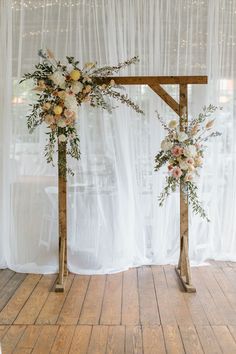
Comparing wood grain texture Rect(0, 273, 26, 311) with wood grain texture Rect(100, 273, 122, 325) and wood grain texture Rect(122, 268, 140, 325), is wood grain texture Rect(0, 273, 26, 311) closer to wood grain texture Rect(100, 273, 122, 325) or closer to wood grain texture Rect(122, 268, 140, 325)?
wood grain texture Rect(100, 273, 122, 325)

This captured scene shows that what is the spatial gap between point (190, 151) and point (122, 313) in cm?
155

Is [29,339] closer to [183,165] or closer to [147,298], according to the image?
[147,298]

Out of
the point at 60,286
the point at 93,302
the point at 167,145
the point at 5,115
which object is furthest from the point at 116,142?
the point at 93,302

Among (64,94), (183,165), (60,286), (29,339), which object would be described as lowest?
(29,339)

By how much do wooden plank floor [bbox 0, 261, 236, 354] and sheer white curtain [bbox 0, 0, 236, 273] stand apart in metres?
0.32

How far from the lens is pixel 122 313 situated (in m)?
3.54

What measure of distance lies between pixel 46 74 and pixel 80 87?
34 centimetres

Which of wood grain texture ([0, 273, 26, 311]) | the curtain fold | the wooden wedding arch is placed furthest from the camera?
the curtain fold

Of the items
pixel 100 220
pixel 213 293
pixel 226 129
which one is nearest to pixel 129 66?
pixel 226 129

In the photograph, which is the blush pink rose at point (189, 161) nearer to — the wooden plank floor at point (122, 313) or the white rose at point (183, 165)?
the white rose at point (183, 165)

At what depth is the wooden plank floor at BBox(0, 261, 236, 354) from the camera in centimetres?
299

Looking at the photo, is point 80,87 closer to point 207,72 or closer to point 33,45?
point 33,45

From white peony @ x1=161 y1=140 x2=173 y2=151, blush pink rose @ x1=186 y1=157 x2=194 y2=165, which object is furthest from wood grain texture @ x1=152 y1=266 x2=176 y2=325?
white peony @ x1=161 y1=140 x2=173 y2=151

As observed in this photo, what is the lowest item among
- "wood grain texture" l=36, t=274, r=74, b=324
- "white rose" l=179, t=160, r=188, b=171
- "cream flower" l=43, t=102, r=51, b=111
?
"wood grain texture" l=36, t=274, r=74, b=324
